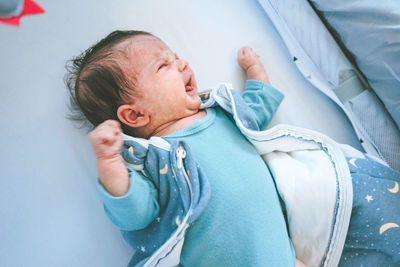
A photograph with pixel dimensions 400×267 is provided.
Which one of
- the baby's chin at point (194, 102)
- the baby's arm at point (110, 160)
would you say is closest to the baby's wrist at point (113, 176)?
the baby's arm at point (110, 160)

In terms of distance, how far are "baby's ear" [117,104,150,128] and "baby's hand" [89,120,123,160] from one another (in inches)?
3.9

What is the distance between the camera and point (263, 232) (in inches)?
30.2

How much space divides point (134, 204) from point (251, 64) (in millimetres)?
541

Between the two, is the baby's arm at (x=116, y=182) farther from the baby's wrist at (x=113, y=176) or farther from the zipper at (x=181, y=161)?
the zipper at (x=181, y=161)

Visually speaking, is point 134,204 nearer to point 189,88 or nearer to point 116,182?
point 116,182

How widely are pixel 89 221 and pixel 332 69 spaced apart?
82 cm

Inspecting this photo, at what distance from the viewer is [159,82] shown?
2.76 ft

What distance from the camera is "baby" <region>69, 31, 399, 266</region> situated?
0.74m

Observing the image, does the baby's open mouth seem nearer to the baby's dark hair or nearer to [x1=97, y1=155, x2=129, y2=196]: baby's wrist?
the baby's dark hair

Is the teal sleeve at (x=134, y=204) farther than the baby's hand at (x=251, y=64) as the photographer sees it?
No

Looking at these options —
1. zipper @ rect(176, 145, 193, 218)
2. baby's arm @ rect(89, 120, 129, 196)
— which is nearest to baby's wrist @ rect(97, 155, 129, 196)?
Result: baby's arm @ rect(89, 120, 129, 196)

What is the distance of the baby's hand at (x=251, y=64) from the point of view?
3.19 ft

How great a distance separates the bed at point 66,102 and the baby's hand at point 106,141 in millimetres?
241

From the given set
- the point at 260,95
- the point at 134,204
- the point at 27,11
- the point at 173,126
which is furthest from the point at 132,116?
the point at 27,11
